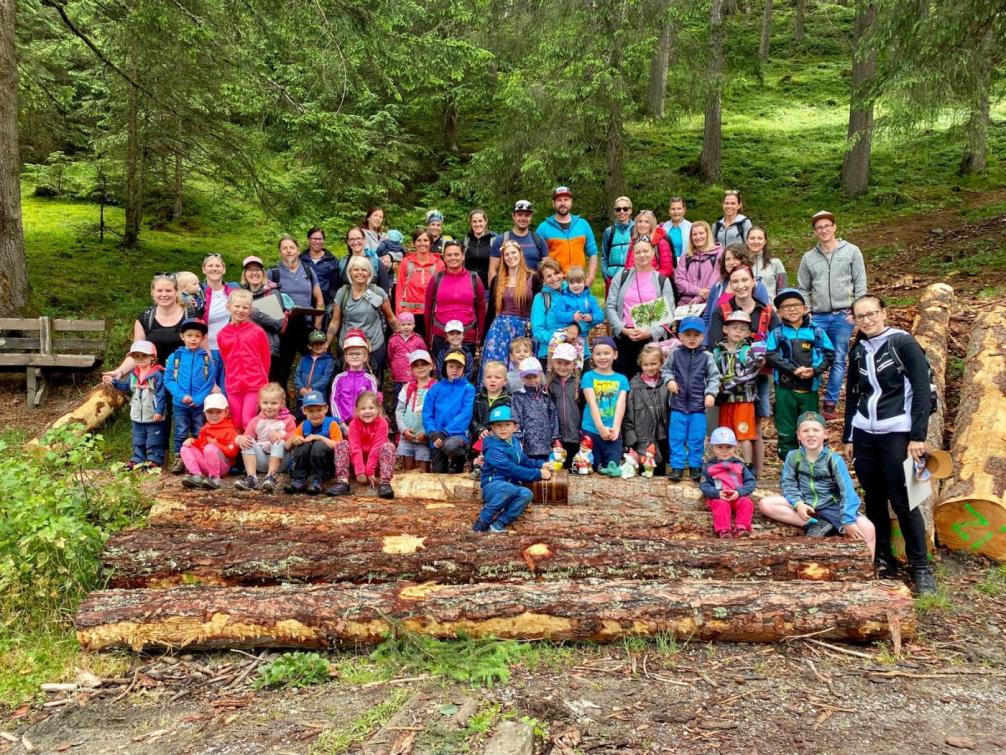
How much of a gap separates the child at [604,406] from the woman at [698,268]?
1628mm

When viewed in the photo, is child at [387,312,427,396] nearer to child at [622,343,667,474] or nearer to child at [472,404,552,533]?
child at [472,404,552,533]

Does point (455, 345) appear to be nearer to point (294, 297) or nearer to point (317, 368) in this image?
point (317, 368)

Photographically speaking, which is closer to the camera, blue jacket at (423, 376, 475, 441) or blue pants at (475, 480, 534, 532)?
blue pants at (475, 480, 534, 532)

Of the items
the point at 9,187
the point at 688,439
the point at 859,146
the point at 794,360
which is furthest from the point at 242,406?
the point at 859,146

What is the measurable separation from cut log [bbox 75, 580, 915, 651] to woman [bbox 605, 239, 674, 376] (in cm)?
352

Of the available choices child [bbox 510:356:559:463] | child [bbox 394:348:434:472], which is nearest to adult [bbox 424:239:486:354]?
child [bbox 394:348:434:472]

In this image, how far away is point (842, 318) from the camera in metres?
8.02

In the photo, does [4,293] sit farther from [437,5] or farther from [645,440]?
[437,5]

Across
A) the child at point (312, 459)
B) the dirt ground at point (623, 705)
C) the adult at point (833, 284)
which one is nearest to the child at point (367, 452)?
the child at point (312, 459)

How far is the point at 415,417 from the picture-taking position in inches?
298

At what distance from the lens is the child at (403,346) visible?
27.1ft

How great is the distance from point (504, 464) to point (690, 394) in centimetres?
209

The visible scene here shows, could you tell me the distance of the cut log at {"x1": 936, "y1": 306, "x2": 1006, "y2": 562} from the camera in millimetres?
6375

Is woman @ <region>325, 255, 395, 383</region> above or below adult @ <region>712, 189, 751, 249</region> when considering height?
below
